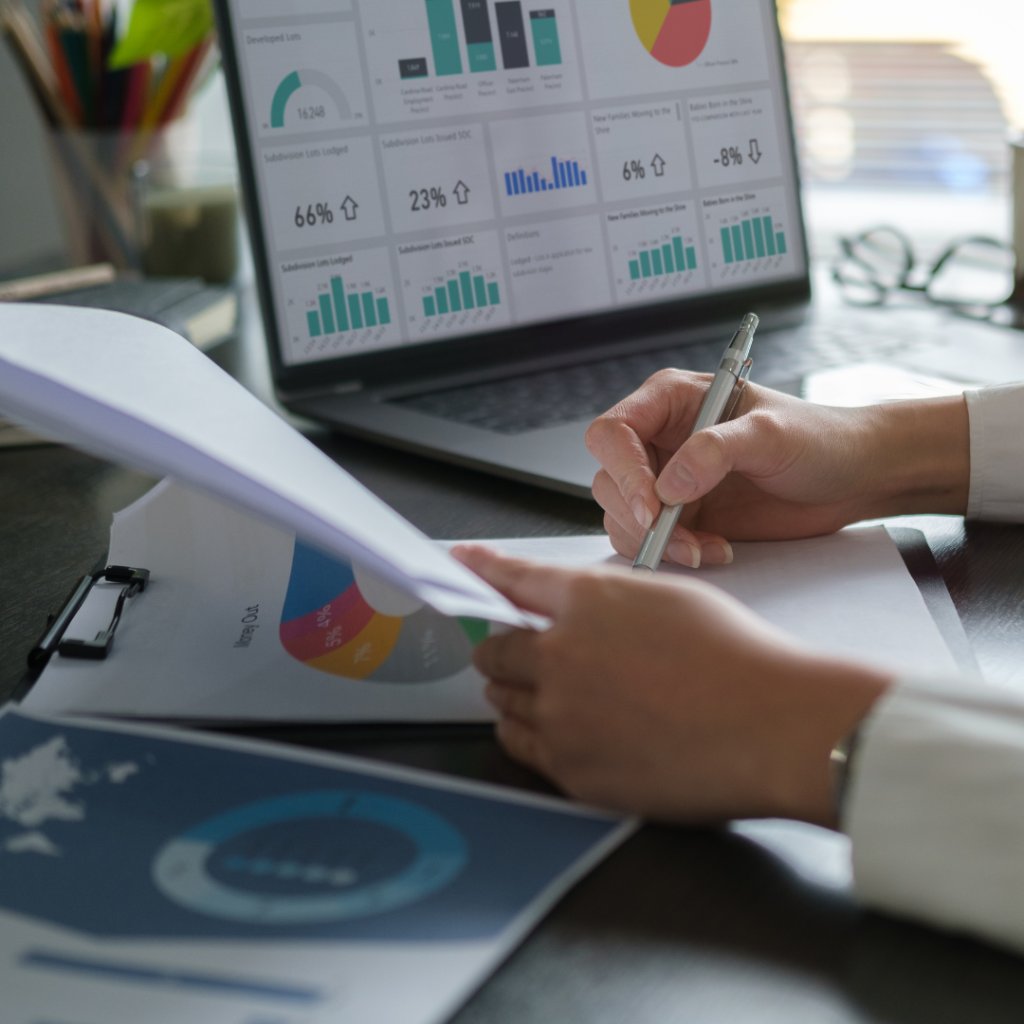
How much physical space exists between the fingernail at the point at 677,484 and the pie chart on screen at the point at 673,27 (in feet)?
1.85

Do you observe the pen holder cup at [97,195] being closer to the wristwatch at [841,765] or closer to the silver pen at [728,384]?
the silver pen at [728,384]

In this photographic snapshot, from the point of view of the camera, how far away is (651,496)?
548mm

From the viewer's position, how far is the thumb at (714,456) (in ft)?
1.75

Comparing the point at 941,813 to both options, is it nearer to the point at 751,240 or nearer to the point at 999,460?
the point at 999,460

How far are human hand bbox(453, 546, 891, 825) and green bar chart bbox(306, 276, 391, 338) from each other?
0.51m

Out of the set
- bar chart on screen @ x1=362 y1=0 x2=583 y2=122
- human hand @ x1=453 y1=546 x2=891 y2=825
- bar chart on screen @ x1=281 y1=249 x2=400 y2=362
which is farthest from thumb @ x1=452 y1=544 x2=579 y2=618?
bar chart on screen @ x1=362 y1=0 x2=583 y2=122

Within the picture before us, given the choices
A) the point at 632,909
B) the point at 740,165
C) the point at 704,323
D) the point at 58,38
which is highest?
the point at 58,38

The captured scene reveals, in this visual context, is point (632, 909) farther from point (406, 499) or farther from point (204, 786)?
point (406, 499)

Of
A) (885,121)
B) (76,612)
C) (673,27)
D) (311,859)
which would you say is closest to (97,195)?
(673,27)

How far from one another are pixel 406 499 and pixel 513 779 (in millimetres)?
334

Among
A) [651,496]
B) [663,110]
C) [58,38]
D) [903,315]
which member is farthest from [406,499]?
[58,38]

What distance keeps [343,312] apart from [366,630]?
43 cm

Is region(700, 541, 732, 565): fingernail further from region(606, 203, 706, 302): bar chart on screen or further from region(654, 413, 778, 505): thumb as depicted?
region(606, 203, 706, 302): bar chart on screen

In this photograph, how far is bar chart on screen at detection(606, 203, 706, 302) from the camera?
925mm
